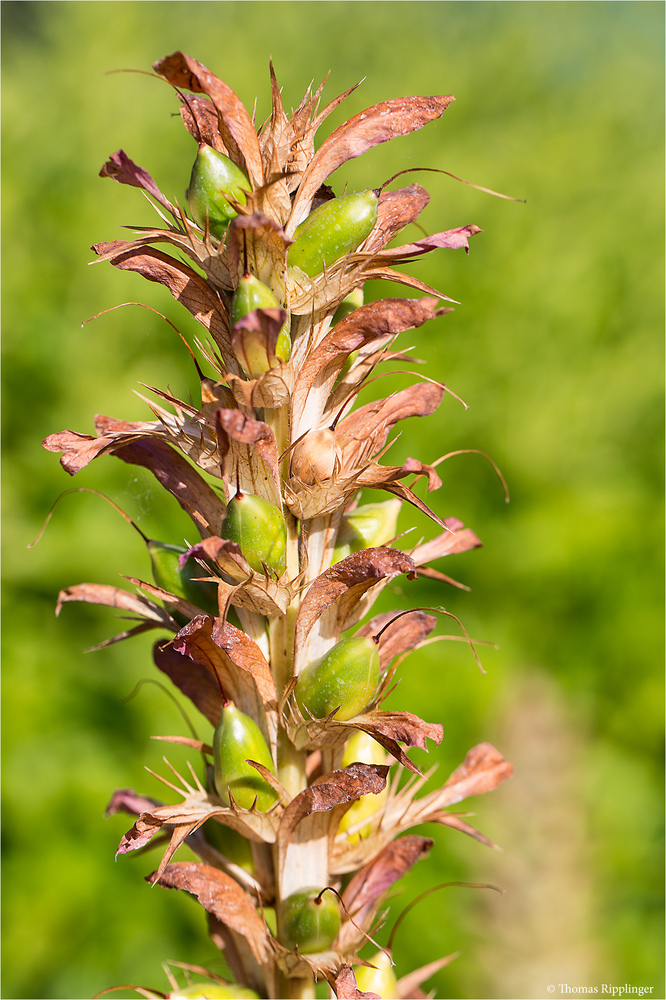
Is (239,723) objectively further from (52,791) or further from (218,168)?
(52,791)

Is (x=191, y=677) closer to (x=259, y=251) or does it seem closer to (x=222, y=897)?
(x=222, y=897)

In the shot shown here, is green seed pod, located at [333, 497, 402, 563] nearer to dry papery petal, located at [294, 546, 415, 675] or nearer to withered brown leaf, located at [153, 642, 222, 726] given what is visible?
dry papery petal, located at [294, 546, 415, 675]

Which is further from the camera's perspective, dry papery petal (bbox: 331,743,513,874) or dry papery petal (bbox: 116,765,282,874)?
dry papery petal (bbox: 331,743,513,874)

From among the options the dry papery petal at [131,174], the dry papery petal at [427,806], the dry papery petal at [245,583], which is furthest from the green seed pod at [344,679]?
the dry papery petal at [131,174]

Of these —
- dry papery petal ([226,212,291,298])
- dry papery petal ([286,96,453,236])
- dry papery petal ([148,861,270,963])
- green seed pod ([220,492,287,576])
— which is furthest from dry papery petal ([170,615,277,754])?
dry papery petal ([286,96,453,236])

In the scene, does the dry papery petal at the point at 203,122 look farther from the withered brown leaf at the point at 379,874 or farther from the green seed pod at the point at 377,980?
the green seed pod at the point at 377,980

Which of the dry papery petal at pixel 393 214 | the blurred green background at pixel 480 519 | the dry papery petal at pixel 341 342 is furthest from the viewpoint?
the blurred green background at pixel 480 519

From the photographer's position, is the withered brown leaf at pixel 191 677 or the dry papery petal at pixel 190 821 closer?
the dry papery petal at pixel 190 821
